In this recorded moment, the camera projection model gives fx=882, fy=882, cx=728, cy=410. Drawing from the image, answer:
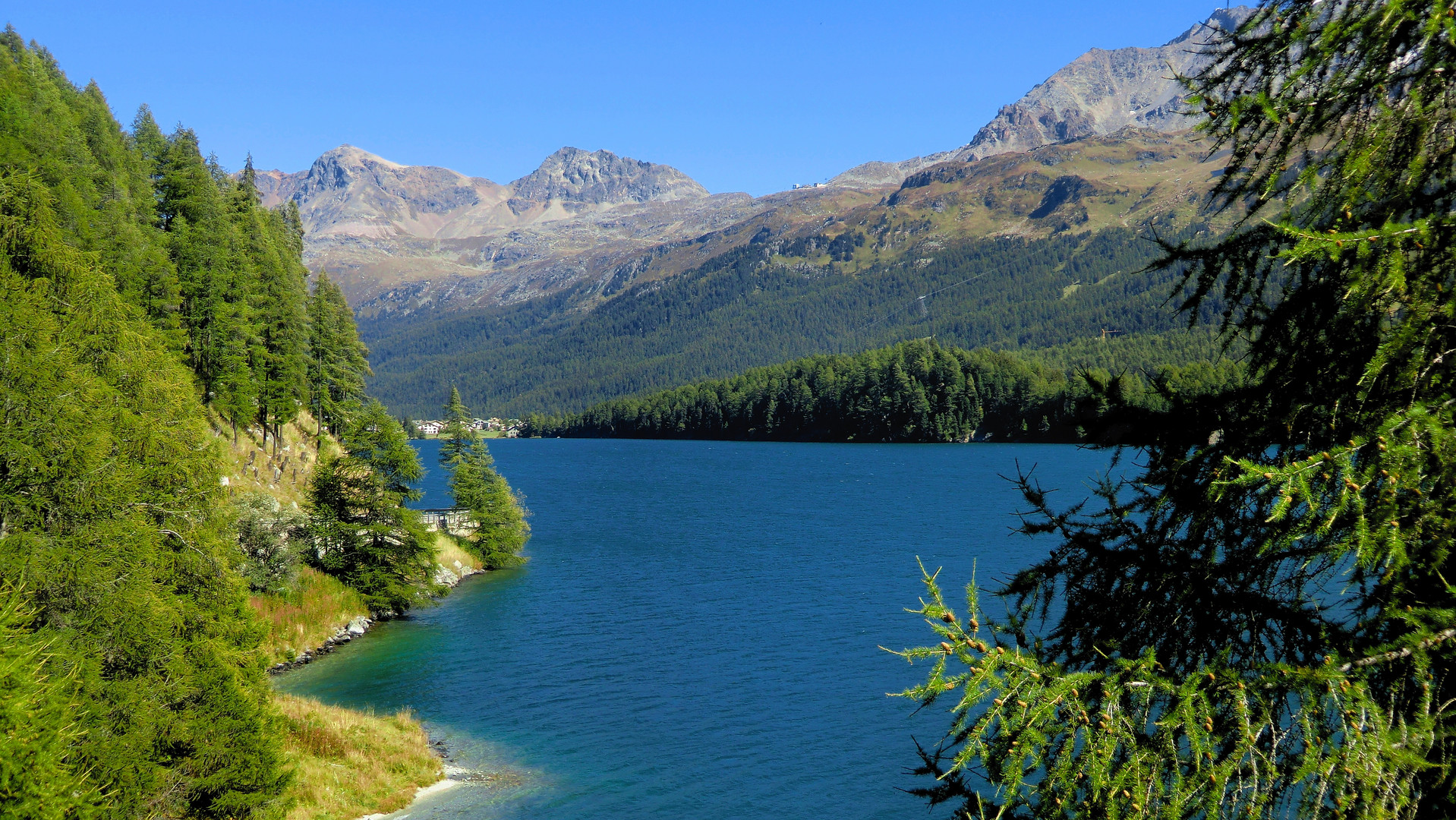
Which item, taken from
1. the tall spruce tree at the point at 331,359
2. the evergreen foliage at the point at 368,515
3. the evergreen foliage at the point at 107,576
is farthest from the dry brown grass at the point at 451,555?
the evergreen foliage at the point at 107,576

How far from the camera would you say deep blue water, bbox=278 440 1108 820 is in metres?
25.5

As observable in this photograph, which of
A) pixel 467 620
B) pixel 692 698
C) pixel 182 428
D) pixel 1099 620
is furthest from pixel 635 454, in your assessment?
pixel 1099 620

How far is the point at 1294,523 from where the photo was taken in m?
5.66

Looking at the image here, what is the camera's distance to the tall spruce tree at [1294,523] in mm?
4719

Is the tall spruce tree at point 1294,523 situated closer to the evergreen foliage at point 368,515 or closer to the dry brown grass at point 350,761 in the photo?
the dry brown grass at point 350,761

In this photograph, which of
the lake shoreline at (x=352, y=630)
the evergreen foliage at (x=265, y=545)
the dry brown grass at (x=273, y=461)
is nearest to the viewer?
the lake shoreline at (x=352, y=630)

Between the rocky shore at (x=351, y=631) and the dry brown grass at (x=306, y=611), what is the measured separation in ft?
0.70

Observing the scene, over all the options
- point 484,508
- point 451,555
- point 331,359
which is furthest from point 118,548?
point 331,359

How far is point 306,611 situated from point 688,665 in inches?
712

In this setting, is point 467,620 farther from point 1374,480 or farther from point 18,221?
point 1374,480

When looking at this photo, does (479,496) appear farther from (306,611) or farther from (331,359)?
(331,359)

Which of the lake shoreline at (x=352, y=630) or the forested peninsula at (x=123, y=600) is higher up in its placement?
the forested peninsula at (x=123, y=600)

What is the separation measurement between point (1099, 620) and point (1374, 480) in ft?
7.98

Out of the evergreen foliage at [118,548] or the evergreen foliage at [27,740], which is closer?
the evergreen foliage at [27,740]
